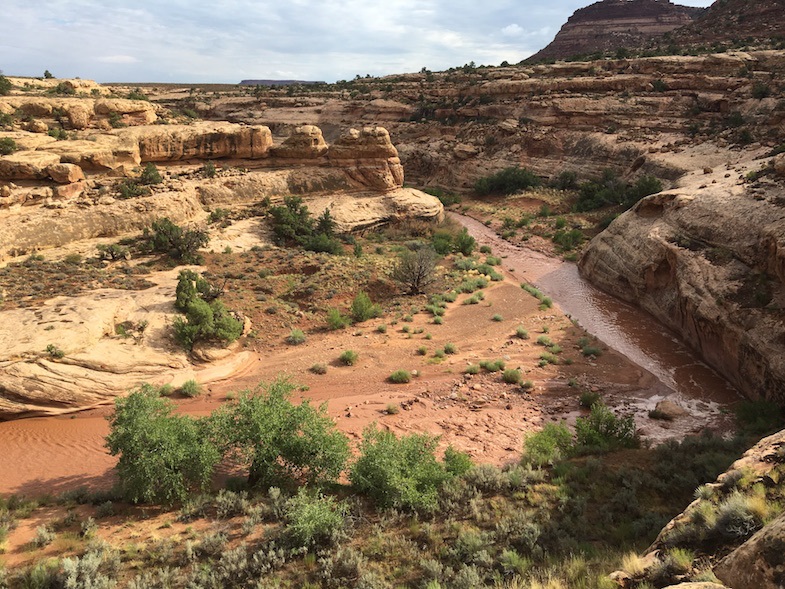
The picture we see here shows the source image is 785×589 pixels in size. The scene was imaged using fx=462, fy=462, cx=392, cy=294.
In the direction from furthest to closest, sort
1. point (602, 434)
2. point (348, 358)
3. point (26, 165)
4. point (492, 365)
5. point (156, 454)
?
point (26, 165) < point (348, 358) < point (492, 365) < point (602, 434) < point (156, 454)

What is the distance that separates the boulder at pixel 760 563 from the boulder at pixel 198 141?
24.8 m

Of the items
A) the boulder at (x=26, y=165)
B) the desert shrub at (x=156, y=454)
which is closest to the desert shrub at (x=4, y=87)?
the boulder at (x=26, y=165)

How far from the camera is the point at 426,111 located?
52250 mm

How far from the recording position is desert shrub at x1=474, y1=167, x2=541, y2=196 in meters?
38.9

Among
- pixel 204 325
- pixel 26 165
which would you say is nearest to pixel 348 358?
pixel 204 325

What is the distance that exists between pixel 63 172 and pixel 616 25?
98825 millimetres

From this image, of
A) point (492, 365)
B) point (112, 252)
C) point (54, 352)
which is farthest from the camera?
point (112, 252)

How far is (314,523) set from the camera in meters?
6.91

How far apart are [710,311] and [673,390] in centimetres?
277

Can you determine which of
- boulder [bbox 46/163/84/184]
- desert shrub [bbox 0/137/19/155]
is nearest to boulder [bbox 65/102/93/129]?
desert shrub [bbox 0/137/19/155]

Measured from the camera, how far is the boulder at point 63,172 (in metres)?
18.2

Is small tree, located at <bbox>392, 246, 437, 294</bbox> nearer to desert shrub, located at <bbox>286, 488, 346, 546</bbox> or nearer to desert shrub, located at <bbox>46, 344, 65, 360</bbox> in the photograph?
desert shrub, located at <bbox>46, 344, 65, 360</bbox>

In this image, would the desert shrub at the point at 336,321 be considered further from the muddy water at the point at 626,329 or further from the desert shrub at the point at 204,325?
the muddy water at the point at 626,329

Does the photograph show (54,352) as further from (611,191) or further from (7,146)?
(611,191)
